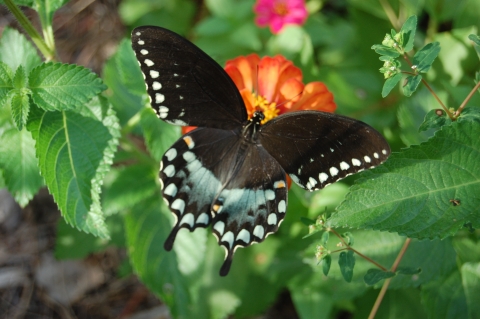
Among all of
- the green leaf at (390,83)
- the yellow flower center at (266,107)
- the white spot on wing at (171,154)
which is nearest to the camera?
the green leaf at (390,83)

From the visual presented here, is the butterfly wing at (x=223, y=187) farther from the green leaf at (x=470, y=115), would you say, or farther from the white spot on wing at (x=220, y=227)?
the green leaf at (x=470, y=115)

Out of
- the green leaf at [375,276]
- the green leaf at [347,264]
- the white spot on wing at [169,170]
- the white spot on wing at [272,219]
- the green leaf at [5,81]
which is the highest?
the green leaf at [5,81]

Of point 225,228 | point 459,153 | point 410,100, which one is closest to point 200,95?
point 225,228

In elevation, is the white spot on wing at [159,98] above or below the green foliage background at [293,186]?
A: above

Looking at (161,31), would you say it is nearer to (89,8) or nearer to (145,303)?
(145,303)

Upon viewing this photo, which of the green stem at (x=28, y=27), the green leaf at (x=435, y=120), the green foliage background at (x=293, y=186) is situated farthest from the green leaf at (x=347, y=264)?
the green stem at (x=28, y=27)

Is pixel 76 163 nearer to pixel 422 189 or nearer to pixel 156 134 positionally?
pixel 156 134

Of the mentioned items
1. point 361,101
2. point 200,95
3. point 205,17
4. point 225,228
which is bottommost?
point 361,101
